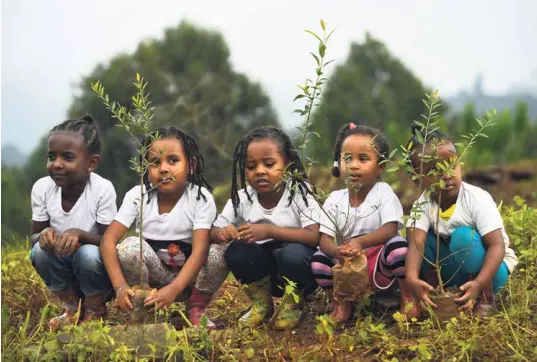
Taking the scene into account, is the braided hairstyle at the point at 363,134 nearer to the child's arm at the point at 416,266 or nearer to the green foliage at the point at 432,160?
the green foliage at the point at 432,160

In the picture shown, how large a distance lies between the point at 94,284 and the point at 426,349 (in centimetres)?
166

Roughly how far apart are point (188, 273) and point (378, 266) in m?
0.93

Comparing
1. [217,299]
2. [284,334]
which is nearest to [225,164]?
[217,299]

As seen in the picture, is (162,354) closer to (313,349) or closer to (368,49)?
(313,349)

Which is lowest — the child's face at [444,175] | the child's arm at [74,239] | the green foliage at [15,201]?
the green foliage at [15,201]

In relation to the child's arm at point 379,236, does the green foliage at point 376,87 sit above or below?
above

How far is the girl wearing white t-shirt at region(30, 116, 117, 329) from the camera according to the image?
3.64m

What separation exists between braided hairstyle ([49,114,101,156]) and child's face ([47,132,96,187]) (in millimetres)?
25

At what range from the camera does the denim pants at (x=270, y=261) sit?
3.58 meters

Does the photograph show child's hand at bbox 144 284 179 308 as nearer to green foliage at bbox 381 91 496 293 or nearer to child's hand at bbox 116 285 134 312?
child's hand at bbox 116 285 134 312

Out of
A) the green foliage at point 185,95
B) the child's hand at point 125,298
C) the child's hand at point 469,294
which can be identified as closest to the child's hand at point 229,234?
the child's hand at point 125,298

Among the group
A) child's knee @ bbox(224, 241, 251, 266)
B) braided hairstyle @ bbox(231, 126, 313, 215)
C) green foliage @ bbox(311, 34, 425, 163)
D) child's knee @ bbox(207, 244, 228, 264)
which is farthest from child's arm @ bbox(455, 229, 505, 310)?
green foliage @ bbox(311, 34, 425, 163)

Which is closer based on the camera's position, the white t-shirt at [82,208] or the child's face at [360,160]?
the child's face at [360,160]

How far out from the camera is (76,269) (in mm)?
3656
